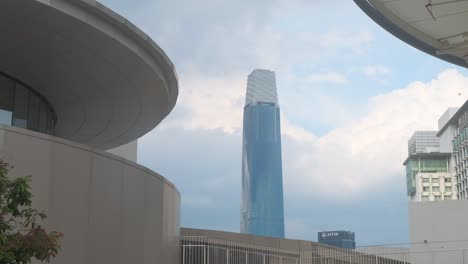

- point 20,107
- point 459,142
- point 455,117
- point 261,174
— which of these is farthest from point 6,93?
point 261,174

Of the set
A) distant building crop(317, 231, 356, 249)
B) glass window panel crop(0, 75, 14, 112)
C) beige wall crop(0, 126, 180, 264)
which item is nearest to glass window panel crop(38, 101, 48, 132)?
glass window panel crop(0, 75, 14, 112)

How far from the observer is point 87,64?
2066 cm

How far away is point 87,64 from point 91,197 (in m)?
4.95

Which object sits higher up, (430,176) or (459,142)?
(459,142)

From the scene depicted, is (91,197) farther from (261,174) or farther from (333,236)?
(261,174)

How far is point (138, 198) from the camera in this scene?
810 inches

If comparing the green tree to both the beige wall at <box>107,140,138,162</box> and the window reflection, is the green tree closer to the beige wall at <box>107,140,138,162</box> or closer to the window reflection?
the window reflection

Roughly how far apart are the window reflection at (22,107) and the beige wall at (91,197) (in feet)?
12.7

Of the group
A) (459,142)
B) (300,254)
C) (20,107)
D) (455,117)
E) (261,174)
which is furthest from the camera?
(261,174)

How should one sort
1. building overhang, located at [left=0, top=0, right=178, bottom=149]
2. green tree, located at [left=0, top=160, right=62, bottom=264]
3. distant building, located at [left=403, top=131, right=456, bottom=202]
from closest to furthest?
green tree, located at [left=0, top=160, right=62, bottom=264] → building overhang, located at [left=0, top=0, right=178, bottom=149] → distant building, located at [left=403, top=131, right=456, bottom=202]

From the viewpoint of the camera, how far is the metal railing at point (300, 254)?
28011mm

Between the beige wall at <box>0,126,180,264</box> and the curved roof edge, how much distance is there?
36.0 ft

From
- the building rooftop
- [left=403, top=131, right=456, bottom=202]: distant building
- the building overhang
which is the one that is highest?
the building rooftop

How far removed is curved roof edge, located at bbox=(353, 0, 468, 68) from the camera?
2651 centimetres
